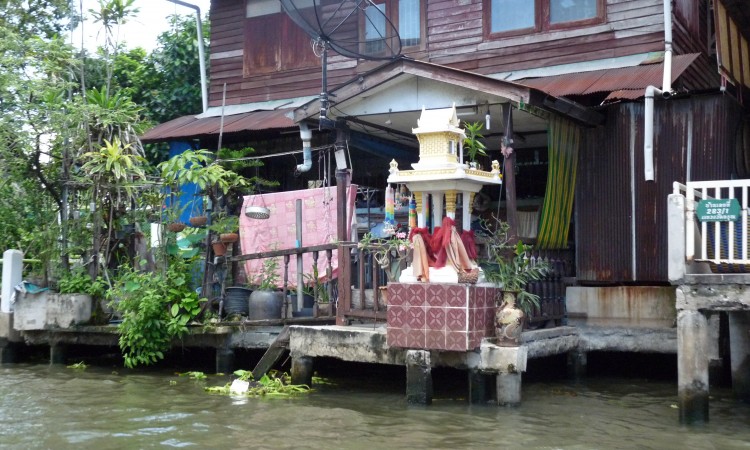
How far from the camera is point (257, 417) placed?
945 centimetres

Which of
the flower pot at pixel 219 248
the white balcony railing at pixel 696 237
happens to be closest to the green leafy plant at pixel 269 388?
the flower pot at pixel 219 248

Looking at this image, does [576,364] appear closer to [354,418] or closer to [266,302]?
[354,418]

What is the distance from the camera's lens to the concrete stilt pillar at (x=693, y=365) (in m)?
8.62

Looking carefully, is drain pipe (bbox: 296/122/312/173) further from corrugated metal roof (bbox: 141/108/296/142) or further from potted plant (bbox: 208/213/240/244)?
corrugated metal roof (bbox: 141/108/296/142)

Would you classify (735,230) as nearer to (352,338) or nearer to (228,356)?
(352,338)

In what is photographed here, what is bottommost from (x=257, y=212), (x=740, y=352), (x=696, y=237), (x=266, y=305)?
(x=740, y=352)

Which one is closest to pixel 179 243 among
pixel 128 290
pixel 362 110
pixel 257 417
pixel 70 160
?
pixel 128 290

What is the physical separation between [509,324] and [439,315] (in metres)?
0.79

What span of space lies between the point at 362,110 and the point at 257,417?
4943mm

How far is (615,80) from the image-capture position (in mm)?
12461

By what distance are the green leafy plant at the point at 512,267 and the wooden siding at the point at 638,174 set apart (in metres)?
1.96

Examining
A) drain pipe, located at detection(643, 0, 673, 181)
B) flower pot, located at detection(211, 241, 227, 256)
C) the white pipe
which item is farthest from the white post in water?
drain pipe, located at detection(643, 0, 673, 181)

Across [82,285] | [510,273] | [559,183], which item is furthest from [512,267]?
[82,285]

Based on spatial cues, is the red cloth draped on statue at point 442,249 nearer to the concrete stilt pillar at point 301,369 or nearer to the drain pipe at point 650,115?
the concrete stilt pillar at point 301,369
